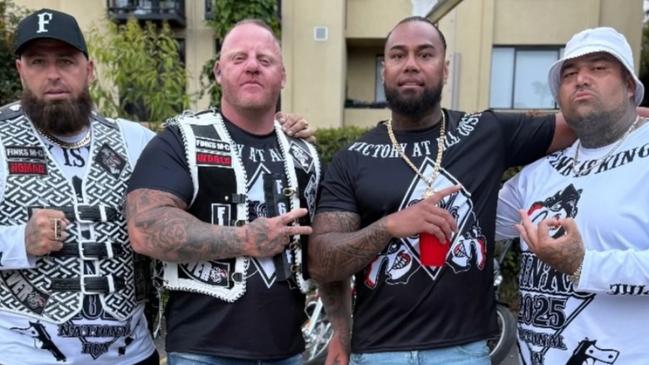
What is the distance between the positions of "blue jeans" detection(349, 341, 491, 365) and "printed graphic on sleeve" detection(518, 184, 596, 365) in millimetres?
207

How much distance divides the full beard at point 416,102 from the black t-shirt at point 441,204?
0.10 metres

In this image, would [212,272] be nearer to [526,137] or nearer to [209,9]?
[526,137]

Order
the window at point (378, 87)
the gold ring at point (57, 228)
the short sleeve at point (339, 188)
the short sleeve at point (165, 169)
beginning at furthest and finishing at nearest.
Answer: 1. the window at point (378, 87)
2. the short sleeve at point (339, 188)
3. the short sleeve at point (165, 169)
4. the gold ring at point (57, 228)

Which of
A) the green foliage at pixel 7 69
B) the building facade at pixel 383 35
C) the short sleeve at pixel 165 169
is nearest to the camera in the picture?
the short sleeve at pixel 165 169

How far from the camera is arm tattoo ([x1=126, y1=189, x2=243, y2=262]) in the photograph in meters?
2.18

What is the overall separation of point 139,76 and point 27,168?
12.2 feet

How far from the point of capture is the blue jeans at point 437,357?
2.34 meters

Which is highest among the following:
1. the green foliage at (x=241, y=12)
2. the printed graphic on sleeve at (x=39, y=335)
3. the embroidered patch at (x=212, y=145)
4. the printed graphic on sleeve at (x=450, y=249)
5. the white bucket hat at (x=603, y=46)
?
the green foliage at (x=241, y=12)

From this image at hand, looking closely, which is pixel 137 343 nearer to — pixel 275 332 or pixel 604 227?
pixel 275 332

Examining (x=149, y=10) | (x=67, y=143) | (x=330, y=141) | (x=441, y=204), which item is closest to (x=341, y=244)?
(x=441, y=204)

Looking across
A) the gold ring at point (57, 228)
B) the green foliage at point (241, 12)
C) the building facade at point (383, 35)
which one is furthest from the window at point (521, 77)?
the gold ring at point (57, 228)

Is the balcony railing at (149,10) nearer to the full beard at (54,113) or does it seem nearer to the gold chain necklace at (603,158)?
the full beard at (54,113)

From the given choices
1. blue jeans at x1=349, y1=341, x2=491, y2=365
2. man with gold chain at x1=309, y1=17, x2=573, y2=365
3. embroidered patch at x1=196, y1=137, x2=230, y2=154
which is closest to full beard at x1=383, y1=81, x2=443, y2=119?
man with gold chain at x1=309, y1=17, x2=573, y2=365

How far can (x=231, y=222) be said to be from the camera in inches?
93.1
